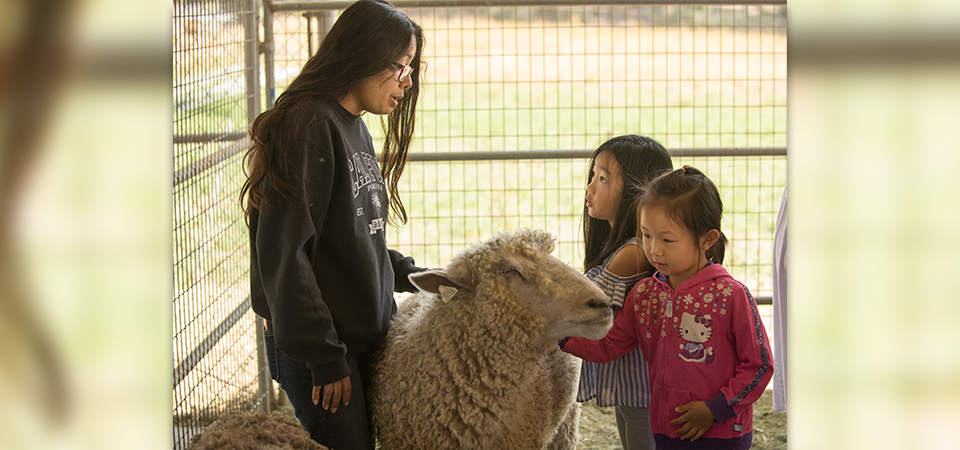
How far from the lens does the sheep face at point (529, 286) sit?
2027 mm

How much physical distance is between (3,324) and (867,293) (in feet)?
2.36

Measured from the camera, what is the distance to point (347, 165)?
2107 mm

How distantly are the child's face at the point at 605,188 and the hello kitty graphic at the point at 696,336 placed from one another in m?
0.60

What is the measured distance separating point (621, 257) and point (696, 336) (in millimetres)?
458

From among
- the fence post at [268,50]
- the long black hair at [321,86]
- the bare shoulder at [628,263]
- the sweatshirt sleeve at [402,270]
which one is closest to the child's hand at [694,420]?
the bare shoulder at [628,263]

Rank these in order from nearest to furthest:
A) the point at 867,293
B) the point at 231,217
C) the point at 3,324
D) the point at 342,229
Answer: the point at 3,324, the point at 867,293, the point at 342,229, the point at 231,217

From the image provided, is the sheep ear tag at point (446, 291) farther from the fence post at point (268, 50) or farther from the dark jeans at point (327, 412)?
the fence post at point (268, 50)

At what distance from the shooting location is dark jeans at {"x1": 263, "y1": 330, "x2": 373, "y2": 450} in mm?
2180

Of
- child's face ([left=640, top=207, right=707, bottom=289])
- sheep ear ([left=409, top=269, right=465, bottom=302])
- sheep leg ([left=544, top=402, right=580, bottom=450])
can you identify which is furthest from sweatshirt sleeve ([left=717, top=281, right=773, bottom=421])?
sheep ear ([left=409, top=269, right=465, bottom=302])

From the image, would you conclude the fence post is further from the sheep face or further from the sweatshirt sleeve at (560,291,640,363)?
the sweatshirt sleeve at (560,291,640,363)

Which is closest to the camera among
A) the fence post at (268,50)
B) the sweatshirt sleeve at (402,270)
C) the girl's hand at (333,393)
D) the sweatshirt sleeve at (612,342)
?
the girl's hand at (333,393)

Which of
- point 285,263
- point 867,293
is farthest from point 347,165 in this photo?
point 867,293

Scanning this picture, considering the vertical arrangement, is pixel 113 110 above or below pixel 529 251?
A: above

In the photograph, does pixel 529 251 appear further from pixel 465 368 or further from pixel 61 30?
pixel 61 30
